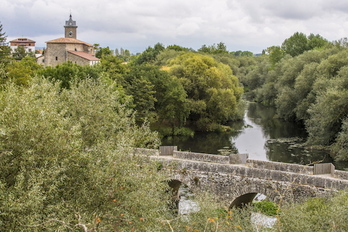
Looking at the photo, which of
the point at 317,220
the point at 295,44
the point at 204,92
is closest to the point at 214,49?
the point at 295,44

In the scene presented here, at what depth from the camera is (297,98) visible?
155 feet

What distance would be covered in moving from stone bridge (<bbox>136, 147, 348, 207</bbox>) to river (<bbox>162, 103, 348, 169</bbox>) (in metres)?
12.6

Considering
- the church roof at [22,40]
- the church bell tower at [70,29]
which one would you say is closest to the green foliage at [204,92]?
the church bell tower at [70,29]

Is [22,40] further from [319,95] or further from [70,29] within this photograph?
[319,95]

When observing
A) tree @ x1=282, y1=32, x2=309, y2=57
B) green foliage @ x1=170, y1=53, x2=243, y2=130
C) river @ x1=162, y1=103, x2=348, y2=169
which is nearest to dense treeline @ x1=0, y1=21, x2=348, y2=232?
river @ x1=162, y1=103, x2=348, y2=169

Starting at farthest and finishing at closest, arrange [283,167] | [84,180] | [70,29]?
[70,29]
[283,167]
[84,180]

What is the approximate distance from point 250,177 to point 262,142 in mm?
22907

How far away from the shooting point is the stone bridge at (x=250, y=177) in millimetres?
17812

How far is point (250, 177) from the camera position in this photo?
19.1m

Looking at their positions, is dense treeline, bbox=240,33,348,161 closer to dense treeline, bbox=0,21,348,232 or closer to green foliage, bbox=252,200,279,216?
green foliage, bbox=252,200,279,216

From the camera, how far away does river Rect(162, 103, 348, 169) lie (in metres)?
34.5

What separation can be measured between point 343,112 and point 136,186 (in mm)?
27180

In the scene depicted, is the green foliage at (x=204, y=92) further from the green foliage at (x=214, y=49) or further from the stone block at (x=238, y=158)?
the green foliage at (x=214, y=49)

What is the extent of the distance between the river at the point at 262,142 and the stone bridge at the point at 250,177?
12.6 metres
